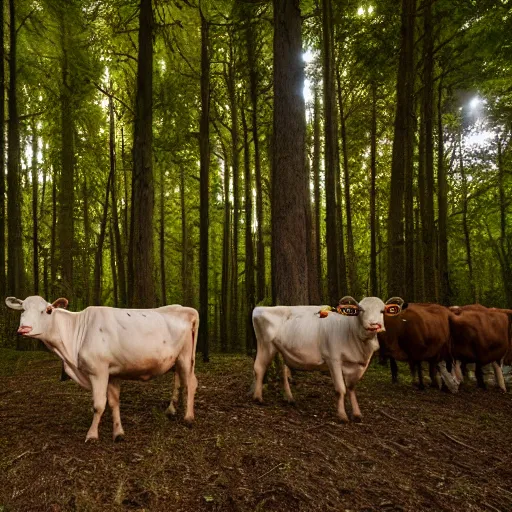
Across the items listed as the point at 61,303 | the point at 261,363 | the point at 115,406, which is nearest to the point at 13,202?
the point at 61,303

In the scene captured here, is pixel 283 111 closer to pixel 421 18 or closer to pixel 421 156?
pixel 421 156

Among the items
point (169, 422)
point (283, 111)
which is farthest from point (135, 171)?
point (169, 422)

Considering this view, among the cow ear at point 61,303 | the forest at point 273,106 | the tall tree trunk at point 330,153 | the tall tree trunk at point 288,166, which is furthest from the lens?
the tall tree trunk at point 330,153

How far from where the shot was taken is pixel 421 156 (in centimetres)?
1307

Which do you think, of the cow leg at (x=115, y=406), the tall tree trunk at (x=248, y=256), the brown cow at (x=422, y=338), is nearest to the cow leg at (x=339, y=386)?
the brown cow at (x=422, y=338)

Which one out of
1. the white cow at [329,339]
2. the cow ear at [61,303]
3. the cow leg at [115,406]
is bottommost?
the cow leg at [115,406]

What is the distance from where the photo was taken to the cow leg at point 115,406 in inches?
207

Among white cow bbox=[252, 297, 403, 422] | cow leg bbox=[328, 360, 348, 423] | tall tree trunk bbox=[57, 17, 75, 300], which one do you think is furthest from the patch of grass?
cow leg bbox=[328, 360, 348, 423]

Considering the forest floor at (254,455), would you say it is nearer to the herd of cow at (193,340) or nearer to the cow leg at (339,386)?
the cow leg at (339,386)

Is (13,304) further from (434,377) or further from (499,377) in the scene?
(499,377)

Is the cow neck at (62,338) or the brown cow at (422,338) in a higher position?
the cow neck at (62,338)

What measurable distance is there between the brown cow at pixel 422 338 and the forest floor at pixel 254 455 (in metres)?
0.99

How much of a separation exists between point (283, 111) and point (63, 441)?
606 cm

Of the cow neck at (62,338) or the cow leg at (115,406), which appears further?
the cow neck at (62,338)
